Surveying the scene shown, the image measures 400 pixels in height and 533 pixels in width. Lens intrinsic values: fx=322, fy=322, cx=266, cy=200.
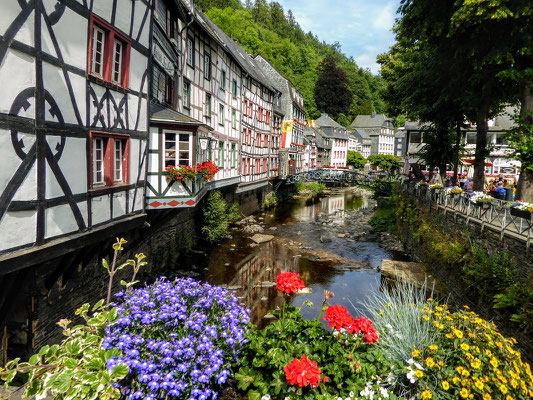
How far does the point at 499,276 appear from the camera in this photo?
844cm

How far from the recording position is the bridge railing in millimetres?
8305

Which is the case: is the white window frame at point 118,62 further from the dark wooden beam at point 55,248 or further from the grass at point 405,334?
the grass at point 405,334

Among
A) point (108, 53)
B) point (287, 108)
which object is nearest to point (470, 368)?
point (108, 53)

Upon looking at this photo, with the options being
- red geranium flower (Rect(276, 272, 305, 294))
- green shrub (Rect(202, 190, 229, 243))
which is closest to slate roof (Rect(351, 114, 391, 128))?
green shrub (Rect(202, 190, 229, 243))

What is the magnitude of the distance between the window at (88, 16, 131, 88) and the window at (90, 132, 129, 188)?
1.35m

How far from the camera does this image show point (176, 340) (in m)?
3.60

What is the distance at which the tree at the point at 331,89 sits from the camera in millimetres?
81375

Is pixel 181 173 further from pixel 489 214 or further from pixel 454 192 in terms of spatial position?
pixel 454 192

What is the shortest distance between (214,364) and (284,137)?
36621mm

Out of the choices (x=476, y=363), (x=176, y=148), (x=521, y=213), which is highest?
(x=176, y=148)

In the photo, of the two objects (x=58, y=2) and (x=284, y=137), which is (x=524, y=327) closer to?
(x=58, y=2)

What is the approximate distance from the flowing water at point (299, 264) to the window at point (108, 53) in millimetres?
8438

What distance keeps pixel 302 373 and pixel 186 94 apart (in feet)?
47.2

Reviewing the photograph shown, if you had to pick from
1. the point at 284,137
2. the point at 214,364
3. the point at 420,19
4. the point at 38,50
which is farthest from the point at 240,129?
the point at 214,364
